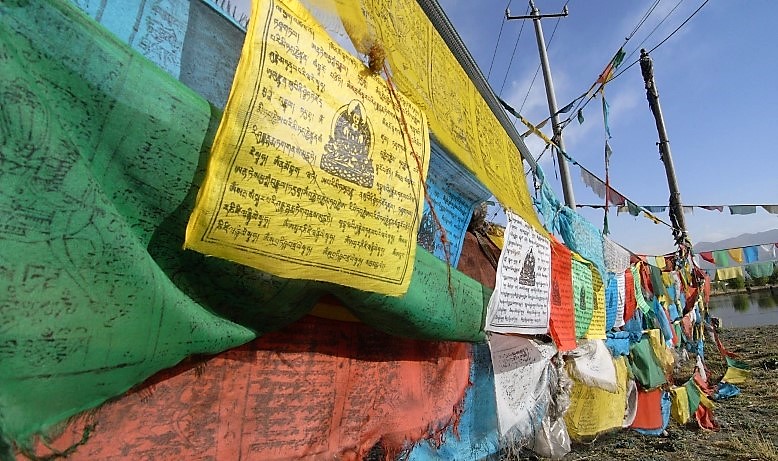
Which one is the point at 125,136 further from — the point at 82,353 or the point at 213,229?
the point at 82,353

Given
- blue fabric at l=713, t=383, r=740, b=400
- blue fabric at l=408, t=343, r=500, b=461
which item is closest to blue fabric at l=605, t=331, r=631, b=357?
blue fabric at l=408, t=343, r=500, b=461

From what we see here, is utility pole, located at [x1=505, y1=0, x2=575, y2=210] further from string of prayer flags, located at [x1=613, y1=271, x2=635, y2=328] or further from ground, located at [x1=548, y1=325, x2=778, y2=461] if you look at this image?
ground, located at [x1=548, y1=325, x2=778, y2=461]

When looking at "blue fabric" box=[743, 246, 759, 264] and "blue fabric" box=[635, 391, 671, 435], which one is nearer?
"blue fabric" box=[635, 391, 671, 435]

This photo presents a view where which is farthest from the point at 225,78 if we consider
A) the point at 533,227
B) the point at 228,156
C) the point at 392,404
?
the point at 533,227

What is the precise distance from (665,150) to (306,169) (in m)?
11.2

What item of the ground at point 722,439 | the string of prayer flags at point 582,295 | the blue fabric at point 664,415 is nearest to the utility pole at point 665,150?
the ground at point 722,439

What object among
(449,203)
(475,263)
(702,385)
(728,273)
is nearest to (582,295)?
(475,263)

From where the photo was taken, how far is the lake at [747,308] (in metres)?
21.9

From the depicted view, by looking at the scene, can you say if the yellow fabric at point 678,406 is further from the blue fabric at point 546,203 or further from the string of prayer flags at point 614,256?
the blue fabric at point 546,203

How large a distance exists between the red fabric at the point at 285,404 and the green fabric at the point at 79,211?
0.40 feet

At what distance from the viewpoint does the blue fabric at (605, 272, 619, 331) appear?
3.97 m

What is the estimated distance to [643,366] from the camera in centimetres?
458

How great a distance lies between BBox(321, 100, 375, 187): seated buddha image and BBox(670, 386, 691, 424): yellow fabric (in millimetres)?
6112

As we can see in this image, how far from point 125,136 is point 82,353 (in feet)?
1.08
